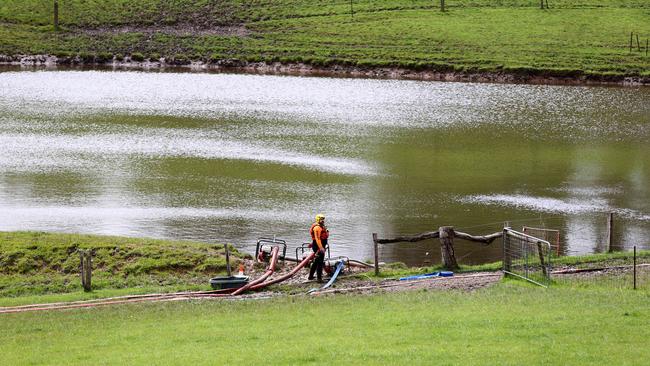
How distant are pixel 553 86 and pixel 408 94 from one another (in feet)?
58.3

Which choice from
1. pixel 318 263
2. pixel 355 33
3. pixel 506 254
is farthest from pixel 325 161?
pixel 355 33

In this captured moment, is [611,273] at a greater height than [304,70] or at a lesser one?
lesser

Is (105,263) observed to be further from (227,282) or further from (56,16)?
(56,16)

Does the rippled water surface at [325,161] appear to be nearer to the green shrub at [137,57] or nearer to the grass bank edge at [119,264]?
the grass bank edge at [119,264]

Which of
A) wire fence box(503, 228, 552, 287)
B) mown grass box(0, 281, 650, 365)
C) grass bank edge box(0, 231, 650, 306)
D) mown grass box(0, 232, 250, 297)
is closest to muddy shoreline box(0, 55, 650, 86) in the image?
grass bank edge box(0, 231, 650, 306)

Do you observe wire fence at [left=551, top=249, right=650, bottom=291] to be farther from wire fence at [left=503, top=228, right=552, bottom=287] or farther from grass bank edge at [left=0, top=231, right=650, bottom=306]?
wire fence at [left=503, top=228, right=552, bottom=287]

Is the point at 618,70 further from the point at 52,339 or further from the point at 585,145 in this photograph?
the point at 52,339

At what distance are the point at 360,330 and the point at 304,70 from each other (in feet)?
287

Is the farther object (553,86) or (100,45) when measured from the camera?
(100,45)

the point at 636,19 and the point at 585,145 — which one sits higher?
the point at 636,19

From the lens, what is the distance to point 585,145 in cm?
6341

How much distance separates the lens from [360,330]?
69.0 feet

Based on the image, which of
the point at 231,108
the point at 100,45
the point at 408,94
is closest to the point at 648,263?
the point at 231,108

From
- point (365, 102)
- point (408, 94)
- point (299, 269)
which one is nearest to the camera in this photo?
point (299, 269)
